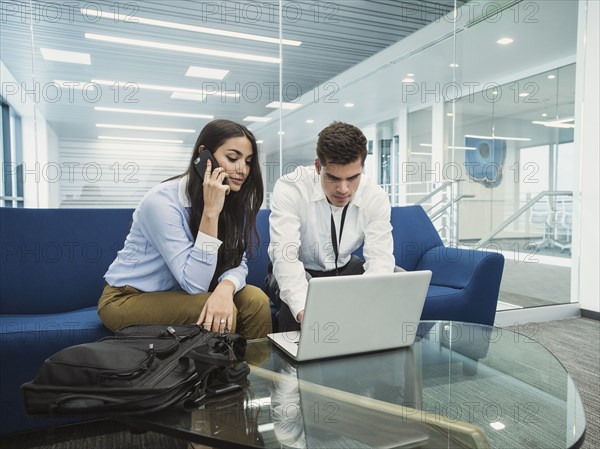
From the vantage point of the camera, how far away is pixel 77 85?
296cm

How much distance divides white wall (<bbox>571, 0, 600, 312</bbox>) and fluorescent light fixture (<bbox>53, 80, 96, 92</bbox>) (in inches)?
165

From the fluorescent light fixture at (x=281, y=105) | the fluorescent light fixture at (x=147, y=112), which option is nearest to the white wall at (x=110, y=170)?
the fluorescent light fixture at (x=147, y=112)

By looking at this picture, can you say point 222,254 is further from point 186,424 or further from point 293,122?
point 293,122

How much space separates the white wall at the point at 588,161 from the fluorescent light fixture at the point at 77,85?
4198 millimetres

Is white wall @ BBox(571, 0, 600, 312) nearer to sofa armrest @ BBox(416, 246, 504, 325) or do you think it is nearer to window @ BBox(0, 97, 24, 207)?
sofa armrest @ BBox(416, 246, 504, 325)

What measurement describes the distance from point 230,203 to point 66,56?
1978 mm

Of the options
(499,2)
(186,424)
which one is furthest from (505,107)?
(186,424)

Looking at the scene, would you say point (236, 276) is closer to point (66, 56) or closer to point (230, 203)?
point (230, 203)

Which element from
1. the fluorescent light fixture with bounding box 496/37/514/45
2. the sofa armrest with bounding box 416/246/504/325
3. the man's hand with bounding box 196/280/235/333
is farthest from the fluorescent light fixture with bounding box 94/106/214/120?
the fluorescent light fixture with bounding box 496/37/514/45

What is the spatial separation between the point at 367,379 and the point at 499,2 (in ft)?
14.6

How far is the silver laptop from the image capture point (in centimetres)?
115

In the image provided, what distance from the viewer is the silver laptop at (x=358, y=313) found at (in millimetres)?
1151

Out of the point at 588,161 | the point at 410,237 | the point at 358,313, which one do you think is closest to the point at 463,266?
the point at 410,237

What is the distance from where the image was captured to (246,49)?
11.2ft
